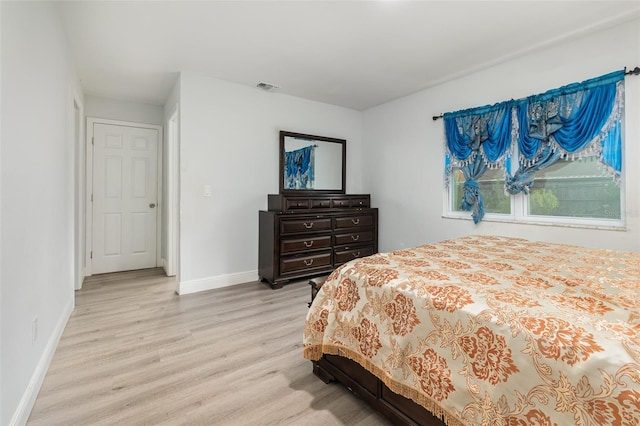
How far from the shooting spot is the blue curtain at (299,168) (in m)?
4.11

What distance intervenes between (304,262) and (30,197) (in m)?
2.63

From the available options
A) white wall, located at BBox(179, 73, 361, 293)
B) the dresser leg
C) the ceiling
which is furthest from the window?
white wall, located at BBox(179, 73, 361, 293)

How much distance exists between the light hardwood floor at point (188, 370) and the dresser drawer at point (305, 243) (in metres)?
0.67

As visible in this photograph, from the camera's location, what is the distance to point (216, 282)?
358 centimetres

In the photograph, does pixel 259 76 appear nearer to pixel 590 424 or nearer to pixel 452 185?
pixel 452 185

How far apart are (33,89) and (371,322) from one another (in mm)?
2213

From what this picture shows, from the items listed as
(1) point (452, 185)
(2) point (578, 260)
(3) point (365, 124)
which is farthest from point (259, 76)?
(2) point (578, 260)

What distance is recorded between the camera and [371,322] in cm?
140

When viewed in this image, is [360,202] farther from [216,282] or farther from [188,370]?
[188,370]

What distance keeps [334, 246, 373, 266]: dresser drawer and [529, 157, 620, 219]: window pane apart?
2070 millimetres

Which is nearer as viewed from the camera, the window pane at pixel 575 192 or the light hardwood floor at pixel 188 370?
the light hardwood floor at pixel 188 370

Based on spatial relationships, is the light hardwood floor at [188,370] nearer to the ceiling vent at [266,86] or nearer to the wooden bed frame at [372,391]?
the wooden bed frame at [372,391]

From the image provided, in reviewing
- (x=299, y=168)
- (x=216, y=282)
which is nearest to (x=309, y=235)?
(x=299, y=168)

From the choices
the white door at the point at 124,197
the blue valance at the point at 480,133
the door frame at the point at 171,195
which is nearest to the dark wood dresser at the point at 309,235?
the door frame at the point at 171,195
